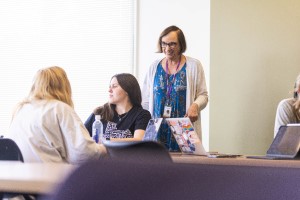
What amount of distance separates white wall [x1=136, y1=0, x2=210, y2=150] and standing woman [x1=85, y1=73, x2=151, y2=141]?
158cm

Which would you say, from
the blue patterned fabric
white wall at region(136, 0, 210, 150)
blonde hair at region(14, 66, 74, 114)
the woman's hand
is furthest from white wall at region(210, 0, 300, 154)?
blonde hair at region(14, 66, 74, 114)

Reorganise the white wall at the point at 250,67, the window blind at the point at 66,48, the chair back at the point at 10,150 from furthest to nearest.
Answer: the window blind at the point at 66,48
the white wall at the point at 250,67
the chair back at the point at 10,150

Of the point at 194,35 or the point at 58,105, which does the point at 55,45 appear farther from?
the point at 58,105

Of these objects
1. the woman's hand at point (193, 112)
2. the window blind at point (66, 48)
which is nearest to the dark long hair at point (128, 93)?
the woman's hand at point (193, 112)

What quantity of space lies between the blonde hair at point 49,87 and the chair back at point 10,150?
414mm

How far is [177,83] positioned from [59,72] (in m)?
1.25

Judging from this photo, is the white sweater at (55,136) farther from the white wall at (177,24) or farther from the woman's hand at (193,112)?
the white wall at (177,24)

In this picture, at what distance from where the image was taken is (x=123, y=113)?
13.5 ft

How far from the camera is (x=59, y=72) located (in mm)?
3227

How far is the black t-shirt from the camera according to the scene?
3.96m

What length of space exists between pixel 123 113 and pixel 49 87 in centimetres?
110

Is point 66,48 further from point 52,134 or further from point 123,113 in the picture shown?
point 52,134

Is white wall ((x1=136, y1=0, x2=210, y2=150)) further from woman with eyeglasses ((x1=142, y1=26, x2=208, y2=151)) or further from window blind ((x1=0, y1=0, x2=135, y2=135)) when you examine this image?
woman with eyeglasses ((x1=142, y1=26, x2=208, y2=151))

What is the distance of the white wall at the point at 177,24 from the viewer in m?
5.80
